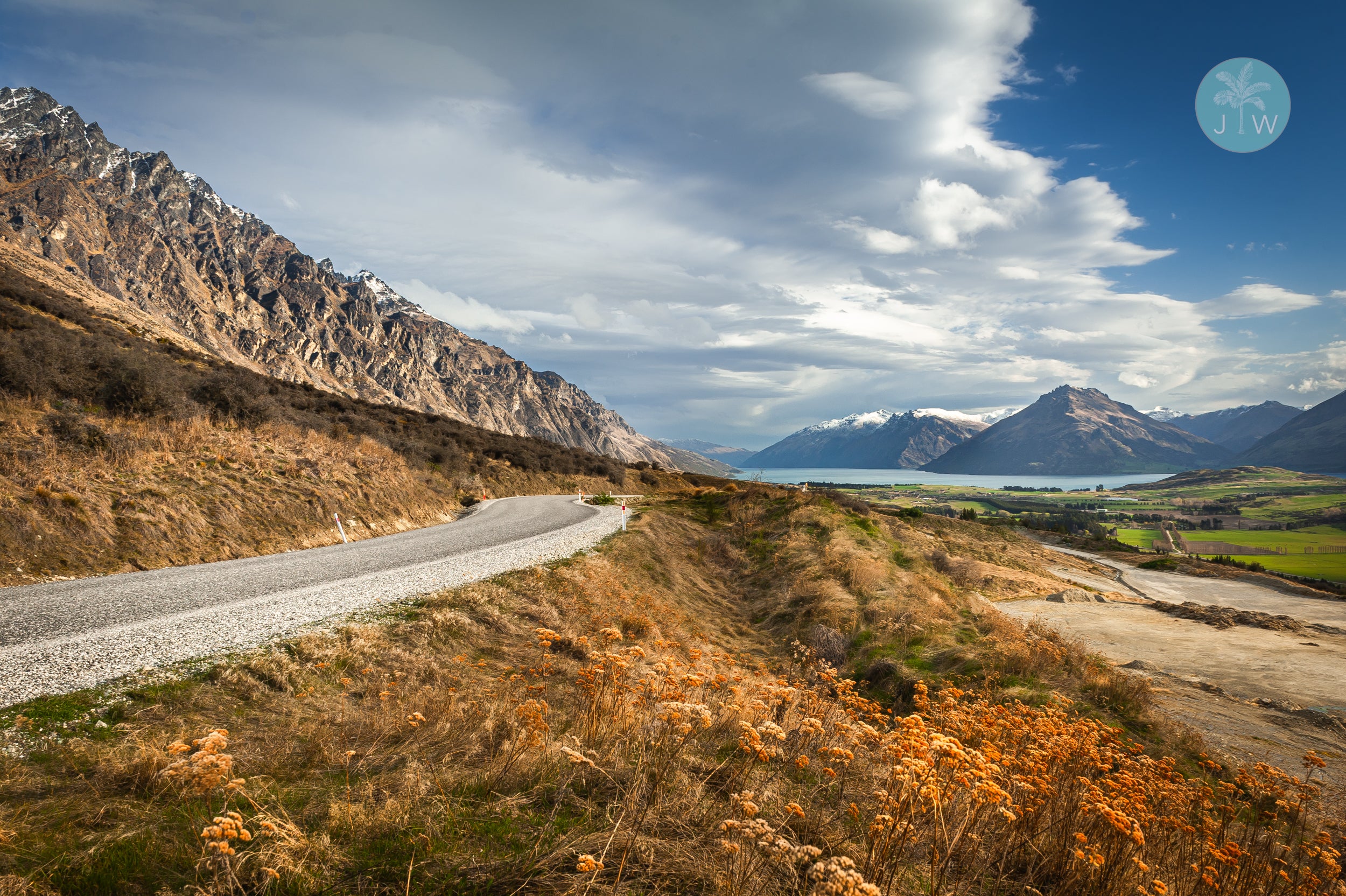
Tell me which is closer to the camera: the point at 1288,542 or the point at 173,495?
the point at 173,495

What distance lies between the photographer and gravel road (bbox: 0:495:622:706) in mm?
6789

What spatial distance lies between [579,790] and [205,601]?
9088 mm

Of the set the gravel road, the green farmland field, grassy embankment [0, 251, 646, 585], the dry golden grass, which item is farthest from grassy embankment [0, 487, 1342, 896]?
the green farmland field

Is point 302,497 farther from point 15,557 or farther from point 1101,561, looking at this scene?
point 1101,561

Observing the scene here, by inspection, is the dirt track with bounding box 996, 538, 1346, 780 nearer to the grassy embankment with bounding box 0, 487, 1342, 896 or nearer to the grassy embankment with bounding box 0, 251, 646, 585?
the grassy embankment with bounding box 0, 487, 1342, 896

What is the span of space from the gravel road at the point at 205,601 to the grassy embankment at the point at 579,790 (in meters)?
0.95

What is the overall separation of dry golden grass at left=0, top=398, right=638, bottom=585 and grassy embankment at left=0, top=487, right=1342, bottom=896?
7951mm

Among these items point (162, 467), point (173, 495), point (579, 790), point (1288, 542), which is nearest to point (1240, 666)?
point (579, 790)

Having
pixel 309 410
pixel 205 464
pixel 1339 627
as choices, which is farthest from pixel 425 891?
pixel 1339 627

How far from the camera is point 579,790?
4.69 meters

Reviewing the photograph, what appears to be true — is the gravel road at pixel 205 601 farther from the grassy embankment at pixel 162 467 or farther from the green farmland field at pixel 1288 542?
the green farmland field at pixel 1288 542

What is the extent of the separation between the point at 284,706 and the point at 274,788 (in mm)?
2471

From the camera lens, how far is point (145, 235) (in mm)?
191750

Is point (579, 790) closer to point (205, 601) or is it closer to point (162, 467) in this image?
point (205, 601)
